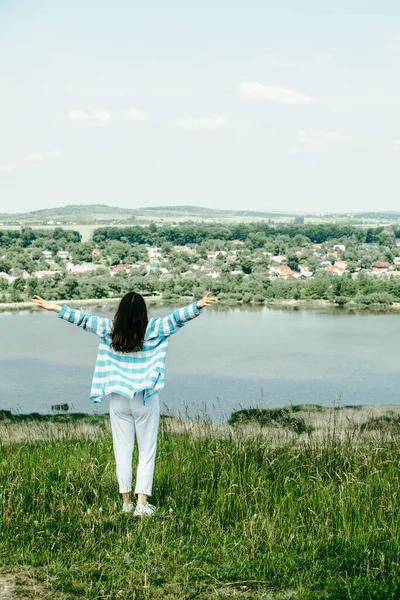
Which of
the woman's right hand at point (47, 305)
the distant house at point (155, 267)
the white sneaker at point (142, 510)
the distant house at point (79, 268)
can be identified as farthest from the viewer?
the distant house at point (155, 267)

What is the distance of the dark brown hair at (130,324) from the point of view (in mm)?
3043

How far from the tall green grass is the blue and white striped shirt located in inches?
20.5

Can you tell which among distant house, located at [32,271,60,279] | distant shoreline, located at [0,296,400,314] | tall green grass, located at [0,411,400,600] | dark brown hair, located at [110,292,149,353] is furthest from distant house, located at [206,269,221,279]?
dark brown hair, located at [110,292,149,353]

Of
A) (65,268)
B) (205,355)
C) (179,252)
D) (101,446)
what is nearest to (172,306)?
(205,355)

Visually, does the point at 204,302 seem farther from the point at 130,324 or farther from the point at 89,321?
the point at 89,321

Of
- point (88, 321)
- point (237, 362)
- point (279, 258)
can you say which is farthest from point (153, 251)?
point (88, 321)

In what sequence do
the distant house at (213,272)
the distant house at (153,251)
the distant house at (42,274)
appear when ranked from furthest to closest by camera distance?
the distant house at (153,251) < the distant house at (213,272) < the distant house at (42,274)

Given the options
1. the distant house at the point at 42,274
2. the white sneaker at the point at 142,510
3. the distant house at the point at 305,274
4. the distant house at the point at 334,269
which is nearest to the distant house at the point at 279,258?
the distant house at the point at 305,274

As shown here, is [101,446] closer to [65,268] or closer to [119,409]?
[119,409]

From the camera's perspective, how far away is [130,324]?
3.04 m

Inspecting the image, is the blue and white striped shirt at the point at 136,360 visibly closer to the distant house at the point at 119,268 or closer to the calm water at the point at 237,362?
the calm water at the point at 237,362

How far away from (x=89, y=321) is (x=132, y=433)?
0.54 metres

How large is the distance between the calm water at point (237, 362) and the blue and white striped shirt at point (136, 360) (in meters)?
11.5

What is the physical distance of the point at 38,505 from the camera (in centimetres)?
309
